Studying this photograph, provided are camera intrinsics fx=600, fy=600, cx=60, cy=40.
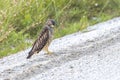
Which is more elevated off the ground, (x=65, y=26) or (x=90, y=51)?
(x=90, y=51)

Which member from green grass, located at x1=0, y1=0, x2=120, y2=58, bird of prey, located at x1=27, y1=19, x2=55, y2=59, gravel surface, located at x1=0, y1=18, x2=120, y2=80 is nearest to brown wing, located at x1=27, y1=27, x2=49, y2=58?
bird of prey, located at x1=27, y1=19, x2=55, y2=59

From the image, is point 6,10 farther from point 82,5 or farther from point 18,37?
point 82,5

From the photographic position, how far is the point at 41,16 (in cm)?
966

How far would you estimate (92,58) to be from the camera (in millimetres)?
7117

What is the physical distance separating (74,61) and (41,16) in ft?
8.96

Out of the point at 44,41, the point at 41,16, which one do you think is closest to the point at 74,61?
the point at 44,41

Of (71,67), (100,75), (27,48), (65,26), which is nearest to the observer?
(100,75)

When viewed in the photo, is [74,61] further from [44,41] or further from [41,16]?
[41,16]

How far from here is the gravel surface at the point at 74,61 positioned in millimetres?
6484

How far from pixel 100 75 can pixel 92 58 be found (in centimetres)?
80

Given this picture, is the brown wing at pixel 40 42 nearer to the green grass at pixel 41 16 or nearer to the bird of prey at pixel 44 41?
the bird of prey at pixel 44 41

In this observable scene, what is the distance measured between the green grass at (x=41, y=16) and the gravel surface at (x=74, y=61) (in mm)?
715

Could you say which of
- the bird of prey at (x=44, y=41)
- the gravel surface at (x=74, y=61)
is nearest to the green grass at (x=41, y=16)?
the gravel surface at (x=74, y=61)

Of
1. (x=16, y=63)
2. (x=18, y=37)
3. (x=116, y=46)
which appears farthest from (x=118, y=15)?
(x=16, y=63)
